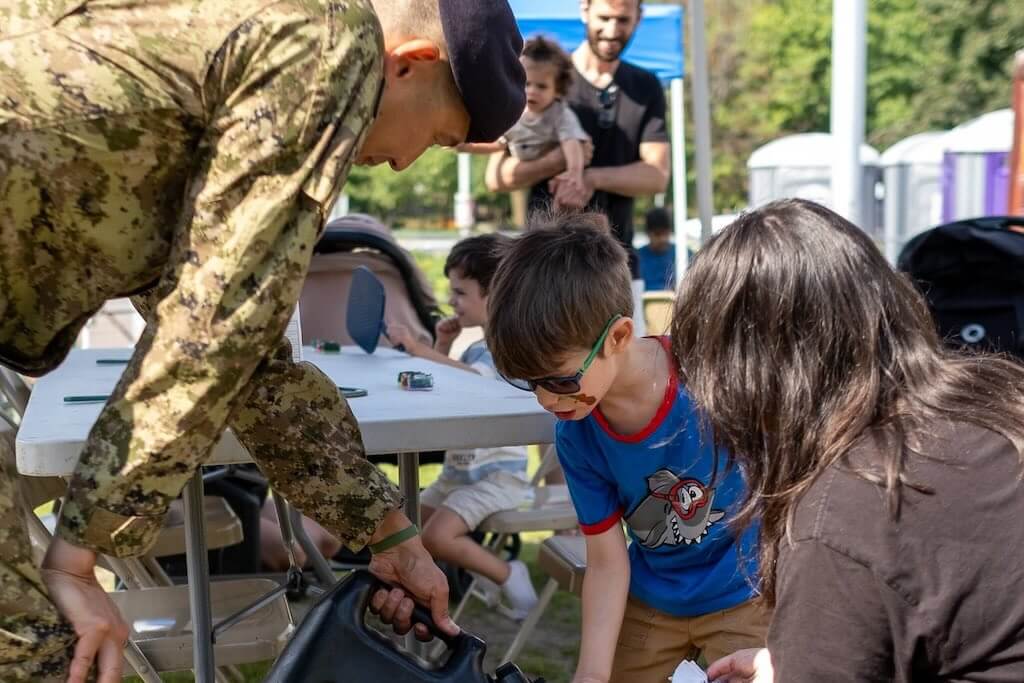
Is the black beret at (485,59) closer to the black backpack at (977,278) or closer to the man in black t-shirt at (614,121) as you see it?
the black backpack at (977,278)

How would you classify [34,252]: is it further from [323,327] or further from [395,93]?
[323,327]

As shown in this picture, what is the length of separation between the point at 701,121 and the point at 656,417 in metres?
2.59

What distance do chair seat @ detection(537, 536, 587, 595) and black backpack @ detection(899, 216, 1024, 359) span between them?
54.7 inches

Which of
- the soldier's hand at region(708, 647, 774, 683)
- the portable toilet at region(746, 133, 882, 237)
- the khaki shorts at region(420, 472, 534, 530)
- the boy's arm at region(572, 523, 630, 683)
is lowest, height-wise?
the portable toilet at region(746, 133, 882, 237)

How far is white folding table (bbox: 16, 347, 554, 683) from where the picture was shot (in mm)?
1871

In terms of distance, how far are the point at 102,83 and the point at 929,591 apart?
0.99 metres

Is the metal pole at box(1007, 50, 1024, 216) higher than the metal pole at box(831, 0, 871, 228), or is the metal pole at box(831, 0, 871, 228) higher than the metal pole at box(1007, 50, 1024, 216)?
the metal pole at box(831, 0, 871, 228)

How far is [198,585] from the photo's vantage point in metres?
2.23

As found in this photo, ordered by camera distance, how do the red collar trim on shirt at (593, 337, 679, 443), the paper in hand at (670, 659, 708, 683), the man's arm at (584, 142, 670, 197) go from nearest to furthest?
the paper in hand at (670, 659, 708, 683) → the red collar trim on shirt at (593, 337, 679, 443) → the man's arm at (584, 142, 670, 197)

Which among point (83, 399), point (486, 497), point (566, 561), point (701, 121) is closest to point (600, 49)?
point (701, 121)

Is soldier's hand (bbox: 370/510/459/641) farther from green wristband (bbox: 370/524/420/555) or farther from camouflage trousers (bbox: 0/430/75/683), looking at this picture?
camouflage trousers (bbox: 0/430/75/683)

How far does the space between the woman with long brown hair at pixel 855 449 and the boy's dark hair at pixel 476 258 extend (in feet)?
7.03

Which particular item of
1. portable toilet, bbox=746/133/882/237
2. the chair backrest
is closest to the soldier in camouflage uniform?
A: the chair backrest

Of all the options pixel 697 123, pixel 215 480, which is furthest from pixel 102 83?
pixel 697 123
